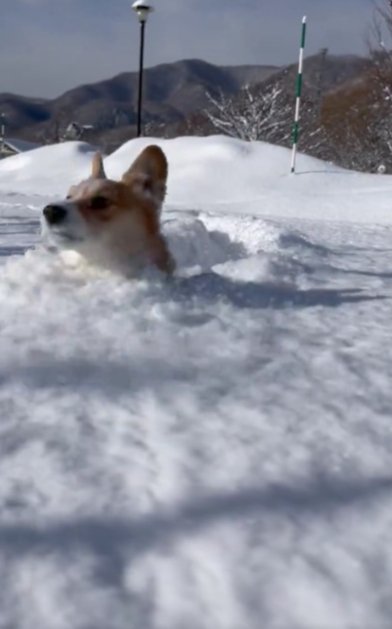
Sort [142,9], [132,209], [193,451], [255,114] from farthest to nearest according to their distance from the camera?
[255,114], [142,9], [132,209], [193,451]

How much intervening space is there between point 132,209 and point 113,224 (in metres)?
0.10

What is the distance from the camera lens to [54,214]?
1.92 metres

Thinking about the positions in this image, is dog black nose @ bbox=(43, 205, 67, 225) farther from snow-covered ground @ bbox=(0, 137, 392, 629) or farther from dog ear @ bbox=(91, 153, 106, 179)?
dog ear @ bbox=(91, 153, 106, 179)

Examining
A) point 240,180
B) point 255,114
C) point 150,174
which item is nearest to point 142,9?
point 240,180

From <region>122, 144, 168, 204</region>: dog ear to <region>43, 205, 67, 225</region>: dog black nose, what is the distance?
0.34 metres

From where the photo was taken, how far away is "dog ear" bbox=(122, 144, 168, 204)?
2217 mm

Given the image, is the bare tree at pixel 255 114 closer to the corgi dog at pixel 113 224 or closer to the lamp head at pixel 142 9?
the lamp head at pixel 142 9

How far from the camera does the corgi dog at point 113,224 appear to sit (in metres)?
1.94

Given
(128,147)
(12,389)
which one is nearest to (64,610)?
(12,389)

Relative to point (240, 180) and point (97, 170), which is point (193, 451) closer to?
point (97, 170)

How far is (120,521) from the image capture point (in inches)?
33.3

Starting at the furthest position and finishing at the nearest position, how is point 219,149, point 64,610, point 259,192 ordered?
1. point 219,149
2. point 259,192
3. point 64,610

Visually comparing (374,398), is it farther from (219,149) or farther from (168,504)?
(219,149)

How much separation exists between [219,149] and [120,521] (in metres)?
8.55
